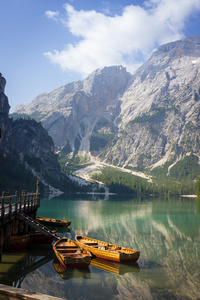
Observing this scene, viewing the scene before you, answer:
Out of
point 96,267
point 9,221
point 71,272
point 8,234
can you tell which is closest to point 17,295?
point 71,272

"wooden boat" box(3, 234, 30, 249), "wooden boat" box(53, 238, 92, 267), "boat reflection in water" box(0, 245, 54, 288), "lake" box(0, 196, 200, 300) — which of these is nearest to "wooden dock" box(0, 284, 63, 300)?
"lake" box(0, 196, 200, 300)

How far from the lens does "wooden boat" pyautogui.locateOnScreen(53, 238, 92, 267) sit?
976 inches

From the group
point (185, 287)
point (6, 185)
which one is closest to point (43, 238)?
point (185, 287)

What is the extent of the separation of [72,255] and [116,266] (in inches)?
198

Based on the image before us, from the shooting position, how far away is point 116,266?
26.8 m

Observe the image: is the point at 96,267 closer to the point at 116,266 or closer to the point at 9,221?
the point at 116,266

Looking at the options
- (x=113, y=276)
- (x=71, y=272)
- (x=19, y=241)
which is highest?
(x=19, y=241)

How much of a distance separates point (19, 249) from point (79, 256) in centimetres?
976

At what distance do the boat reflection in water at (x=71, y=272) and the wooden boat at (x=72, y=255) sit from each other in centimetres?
45

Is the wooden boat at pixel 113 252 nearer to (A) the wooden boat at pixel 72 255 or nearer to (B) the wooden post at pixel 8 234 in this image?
(A) the wooden boat at pixel 72 255

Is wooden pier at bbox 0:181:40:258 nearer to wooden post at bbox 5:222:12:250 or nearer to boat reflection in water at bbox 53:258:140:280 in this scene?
wooden post at bbox 5:222:12:250

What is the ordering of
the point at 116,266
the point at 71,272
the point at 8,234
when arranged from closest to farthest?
the point at 71,272
the point at 116,266
the point at 8,234

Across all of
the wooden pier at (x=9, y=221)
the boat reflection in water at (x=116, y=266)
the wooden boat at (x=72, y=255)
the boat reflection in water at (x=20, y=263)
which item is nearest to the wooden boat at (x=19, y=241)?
the boat reflection in water at (x=20, y=263)

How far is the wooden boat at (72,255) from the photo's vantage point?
24.8 metres
